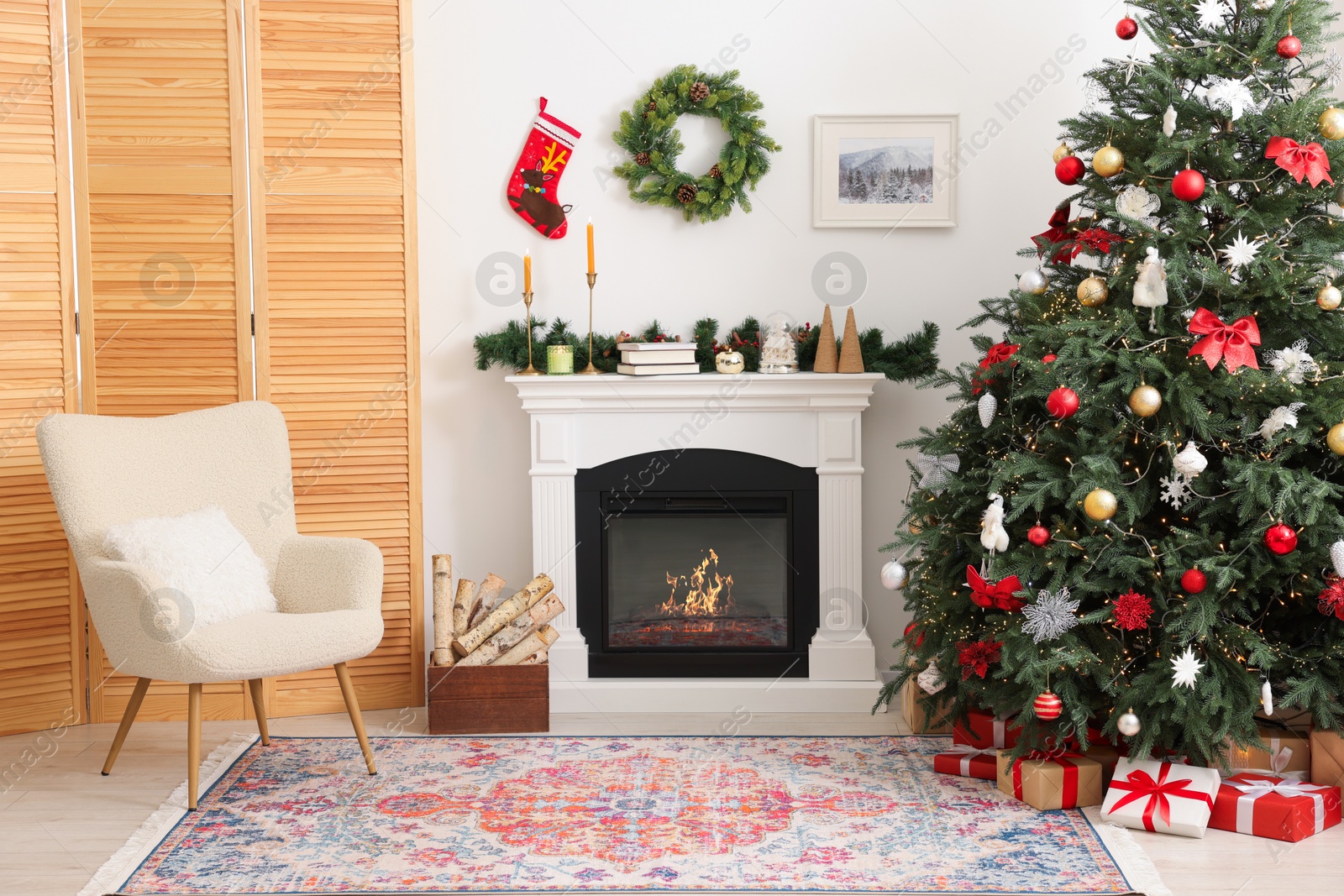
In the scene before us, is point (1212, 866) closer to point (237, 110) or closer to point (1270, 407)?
point (1270, 407)

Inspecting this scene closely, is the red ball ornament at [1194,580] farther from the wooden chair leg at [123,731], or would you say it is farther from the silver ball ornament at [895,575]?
the wooden chair leg at [123,731]

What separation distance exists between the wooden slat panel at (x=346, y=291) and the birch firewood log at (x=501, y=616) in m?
0.31

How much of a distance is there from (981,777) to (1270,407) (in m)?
Answer: 1.20

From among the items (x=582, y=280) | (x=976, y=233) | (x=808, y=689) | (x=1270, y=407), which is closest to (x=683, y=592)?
(x=808, y=689)

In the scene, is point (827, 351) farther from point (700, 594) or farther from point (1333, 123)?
point (1333, 123)

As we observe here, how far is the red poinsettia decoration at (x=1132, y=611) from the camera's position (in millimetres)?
2613

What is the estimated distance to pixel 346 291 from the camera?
11.6 feet

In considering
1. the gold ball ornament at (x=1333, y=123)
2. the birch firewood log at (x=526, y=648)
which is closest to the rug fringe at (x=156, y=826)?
the birch firewood log at (x=526, y=648)

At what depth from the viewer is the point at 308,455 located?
3562 mm

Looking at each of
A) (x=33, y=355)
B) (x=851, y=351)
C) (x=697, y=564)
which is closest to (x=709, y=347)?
(x=851, y=351)

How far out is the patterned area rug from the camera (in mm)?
2410

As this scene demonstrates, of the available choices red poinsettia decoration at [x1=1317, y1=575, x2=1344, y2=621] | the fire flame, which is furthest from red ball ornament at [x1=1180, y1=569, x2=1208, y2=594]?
the fire flame

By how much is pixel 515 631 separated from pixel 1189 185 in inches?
89.1

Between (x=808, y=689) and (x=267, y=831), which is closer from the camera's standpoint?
(x=267, y=831)
